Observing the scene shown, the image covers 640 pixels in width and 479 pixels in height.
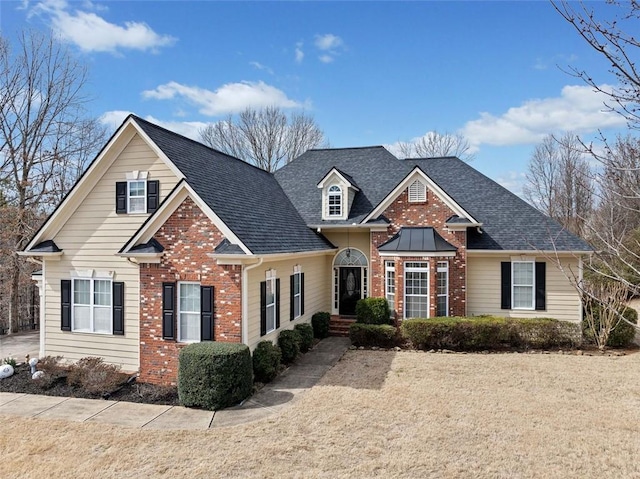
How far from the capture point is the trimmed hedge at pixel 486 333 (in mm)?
14688

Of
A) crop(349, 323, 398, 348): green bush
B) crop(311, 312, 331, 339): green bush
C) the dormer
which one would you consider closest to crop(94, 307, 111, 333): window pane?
crop(311, 312, 331, 339): green bush

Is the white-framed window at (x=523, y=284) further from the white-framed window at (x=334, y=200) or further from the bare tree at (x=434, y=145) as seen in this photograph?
the bare tree at (x=434, y=145)

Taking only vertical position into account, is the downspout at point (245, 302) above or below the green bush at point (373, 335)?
above

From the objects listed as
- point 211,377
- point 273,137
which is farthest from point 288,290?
point 273,137

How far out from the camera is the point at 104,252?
12773 mm

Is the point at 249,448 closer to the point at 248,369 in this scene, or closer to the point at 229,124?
the point at 248,369

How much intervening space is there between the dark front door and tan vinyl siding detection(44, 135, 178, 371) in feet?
30.2

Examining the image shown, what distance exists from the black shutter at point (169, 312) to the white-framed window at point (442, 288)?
9.80 m

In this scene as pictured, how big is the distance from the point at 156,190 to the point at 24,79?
14.6m

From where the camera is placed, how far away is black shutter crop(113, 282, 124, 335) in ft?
40.5

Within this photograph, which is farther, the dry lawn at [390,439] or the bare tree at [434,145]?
the bare tree at [434,145]

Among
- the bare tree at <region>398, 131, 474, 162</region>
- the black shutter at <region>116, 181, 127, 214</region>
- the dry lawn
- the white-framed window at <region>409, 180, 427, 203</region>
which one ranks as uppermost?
the bare tree at <region>398, 131, 474, 162</region>

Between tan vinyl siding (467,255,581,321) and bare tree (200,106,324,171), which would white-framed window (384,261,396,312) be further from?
bare tree (200,106,324,171)

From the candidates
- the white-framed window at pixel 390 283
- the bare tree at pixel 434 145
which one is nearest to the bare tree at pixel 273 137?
the bare tree at pixel 434 145
